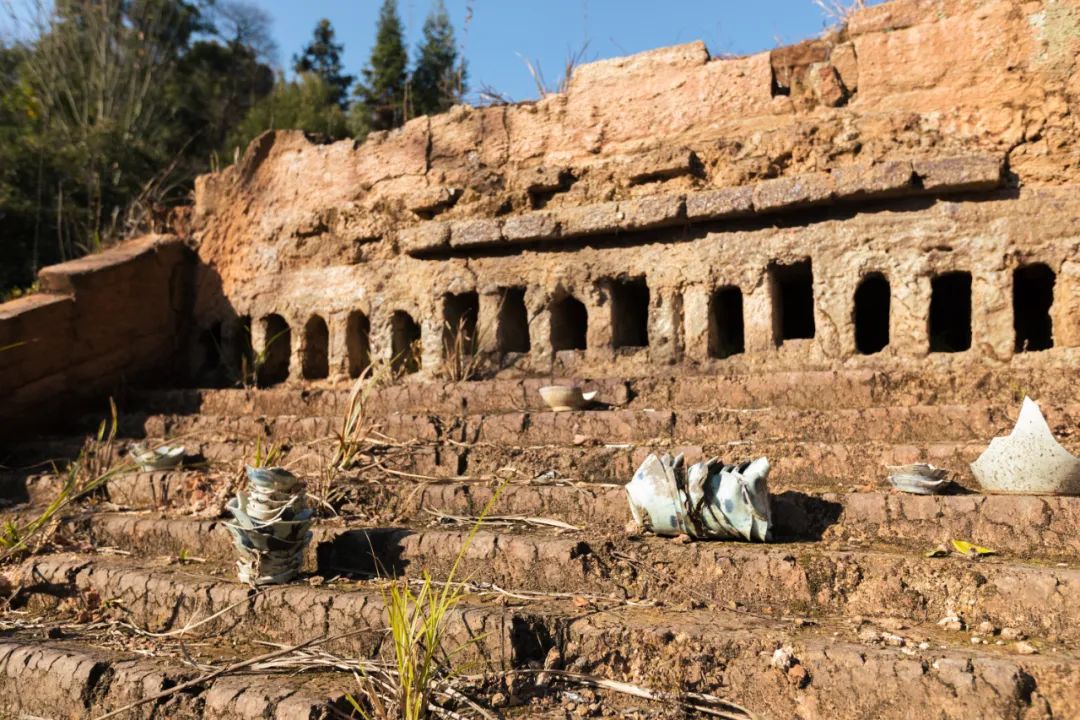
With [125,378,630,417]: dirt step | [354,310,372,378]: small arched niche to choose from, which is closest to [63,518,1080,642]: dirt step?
[125,378,630,417]: dirt step

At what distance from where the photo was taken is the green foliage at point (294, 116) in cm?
1271

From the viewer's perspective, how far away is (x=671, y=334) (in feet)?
18.0

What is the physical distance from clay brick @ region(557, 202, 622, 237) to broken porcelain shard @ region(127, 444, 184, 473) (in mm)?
Result: 3038

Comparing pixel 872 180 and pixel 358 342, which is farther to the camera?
pixel 358 342

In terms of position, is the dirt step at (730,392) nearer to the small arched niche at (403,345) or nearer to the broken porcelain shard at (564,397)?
the broken porcelain shard at (564,397)

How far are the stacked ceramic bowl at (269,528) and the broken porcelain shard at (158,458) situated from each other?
1.85m

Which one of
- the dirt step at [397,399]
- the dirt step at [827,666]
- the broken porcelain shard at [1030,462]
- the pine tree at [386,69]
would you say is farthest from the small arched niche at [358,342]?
the pine tree at [386,69]

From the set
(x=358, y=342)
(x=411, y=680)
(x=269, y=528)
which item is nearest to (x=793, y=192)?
(x=269, y=528)

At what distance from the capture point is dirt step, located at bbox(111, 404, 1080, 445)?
373cm

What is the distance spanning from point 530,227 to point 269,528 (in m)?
3.27

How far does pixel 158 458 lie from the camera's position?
199 inches

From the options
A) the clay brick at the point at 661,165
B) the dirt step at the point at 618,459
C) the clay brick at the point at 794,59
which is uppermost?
the clay brick at the point at 794,59

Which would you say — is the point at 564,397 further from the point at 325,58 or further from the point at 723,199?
the point at 325,58

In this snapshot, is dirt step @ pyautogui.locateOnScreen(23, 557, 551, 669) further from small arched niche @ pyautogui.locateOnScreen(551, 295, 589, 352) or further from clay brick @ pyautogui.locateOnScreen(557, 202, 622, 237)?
clay brick @ pyautogui.locateOnScreen(557, 202, 622, 237)
